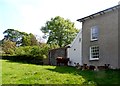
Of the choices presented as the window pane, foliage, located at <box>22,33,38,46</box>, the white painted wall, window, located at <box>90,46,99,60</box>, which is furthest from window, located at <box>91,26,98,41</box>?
foliage, located at <box>22,33,38,46</box>

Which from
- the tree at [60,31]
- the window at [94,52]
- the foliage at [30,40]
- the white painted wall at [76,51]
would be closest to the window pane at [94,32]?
the window at [94,52]

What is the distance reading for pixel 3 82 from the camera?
16.1 metres

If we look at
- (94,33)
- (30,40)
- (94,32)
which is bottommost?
(94,33)

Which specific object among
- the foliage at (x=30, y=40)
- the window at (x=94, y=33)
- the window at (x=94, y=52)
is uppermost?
the foliage at (x=30, y=40)

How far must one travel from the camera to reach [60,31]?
254 feet

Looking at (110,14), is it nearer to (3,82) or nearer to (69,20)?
(3,82)

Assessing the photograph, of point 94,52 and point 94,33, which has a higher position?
point 94,33

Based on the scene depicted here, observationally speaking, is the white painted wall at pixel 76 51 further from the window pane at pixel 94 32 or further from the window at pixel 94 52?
the window pane at pixel 94 32

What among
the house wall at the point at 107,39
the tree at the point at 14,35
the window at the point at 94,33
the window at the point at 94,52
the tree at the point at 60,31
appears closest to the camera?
the house wall at the point at 107,39

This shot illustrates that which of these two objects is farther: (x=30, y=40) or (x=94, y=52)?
(x=30, y=40)

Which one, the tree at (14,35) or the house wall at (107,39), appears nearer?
the house wall at (107,39)

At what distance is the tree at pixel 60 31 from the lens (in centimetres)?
7655

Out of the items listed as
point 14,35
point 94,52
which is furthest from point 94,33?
point 14,35

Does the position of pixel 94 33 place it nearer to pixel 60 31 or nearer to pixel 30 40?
pixel 60 31
